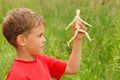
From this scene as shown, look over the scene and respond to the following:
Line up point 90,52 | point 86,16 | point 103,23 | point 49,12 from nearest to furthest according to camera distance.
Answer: point 90,52 < point 103,23 < point 86,16 < point 49,12

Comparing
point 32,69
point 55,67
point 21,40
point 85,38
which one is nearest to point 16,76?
point 32,69

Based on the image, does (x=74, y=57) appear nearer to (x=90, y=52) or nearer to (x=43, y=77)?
(x=43, y=77)

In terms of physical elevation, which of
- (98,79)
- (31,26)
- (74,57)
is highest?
(31,26)

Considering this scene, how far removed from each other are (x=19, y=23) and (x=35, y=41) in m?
0.16

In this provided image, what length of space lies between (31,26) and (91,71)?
9.02 ft

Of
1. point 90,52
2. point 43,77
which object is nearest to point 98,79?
point 90,52

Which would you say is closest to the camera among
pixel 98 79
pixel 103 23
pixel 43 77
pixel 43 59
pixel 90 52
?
pixel 43 77

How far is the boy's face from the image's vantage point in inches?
124

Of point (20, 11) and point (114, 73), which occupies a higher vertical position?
point (20, 11)

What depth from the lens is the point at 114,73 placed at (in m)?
5.55

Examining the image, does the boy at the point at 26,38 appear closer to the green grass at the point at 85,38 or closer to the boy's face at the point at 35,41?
the boy's face at the point at 35,41

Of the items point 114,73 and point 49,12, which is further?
point 49,12

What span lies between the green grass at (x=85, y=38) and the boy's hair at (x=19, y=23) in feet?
8.02

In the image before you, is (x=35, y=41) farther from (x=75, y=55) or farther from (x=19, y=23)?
(x=75, y=55)
